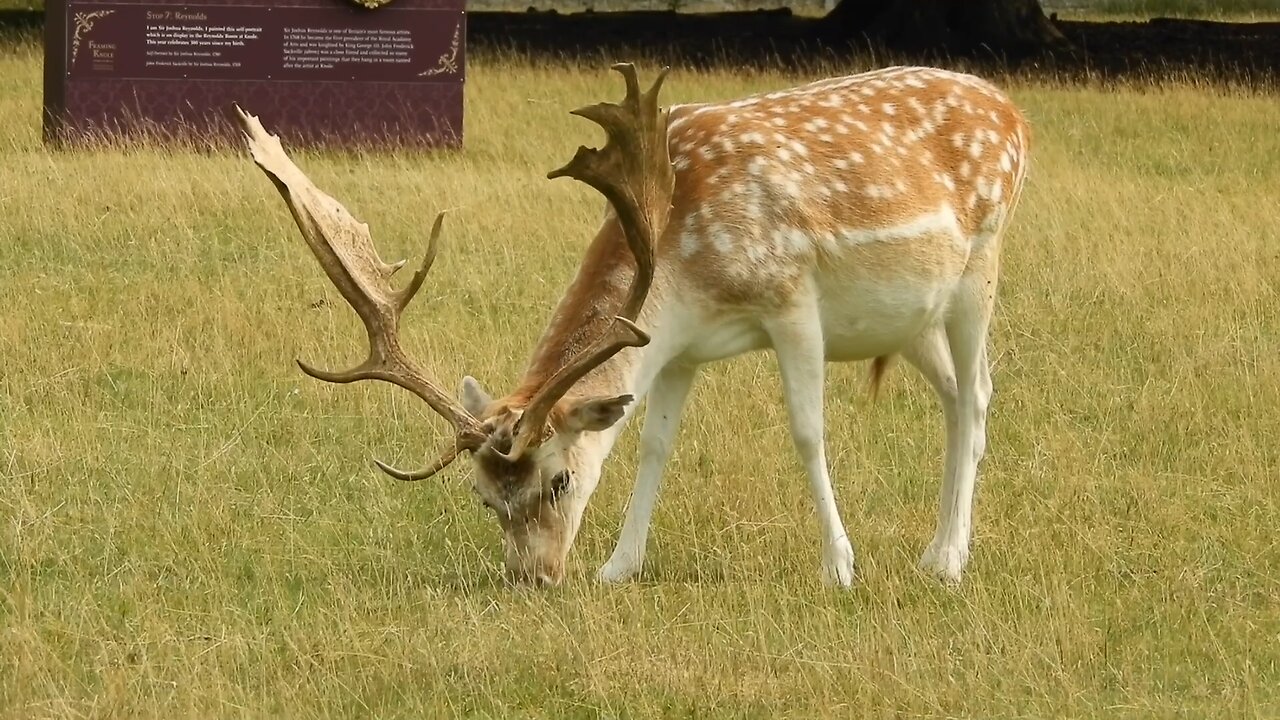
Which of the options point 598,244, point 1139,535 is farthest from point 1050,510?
point 598,244

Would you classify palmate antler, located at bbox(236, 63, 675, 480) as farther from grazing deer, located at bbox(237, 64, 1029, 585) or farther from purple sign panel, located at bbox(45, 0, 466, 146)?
purple sign panel, located at bbox(45, 0, 466, 146)

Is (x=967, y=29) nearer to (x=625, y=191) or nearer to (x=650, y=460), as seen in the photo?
(x=650, y=460)

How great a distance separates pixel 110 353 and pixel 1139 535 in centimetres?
472

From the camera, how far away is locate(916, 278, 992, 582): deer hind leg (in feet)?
22.0

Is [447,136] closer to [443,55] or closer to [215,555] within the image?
[443,55]

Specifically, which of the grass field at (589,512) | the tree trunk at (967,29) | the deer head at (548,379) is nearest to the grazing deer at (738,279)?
the deer head at (548,379)

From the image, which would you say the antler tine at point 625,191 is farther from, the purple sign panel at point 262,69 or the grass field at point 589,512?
the purple sign panel at point 262,69

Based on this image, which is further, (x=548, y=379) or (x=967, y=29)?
(x=967, y=29)

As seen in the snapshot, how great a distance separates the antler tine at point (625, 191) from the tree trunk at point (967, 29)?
60.8ft

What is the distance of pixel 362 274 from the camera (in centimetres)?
606

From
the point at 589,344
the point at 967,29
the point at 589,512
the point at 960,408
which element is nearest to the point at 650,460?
the point at 589,512

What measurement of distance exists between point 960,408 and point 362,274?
2.20 metres

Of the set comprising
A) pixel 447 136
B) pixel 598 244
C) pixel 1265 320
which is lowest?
pixel 447 136

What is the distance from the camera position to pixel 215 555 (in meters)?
6.64
